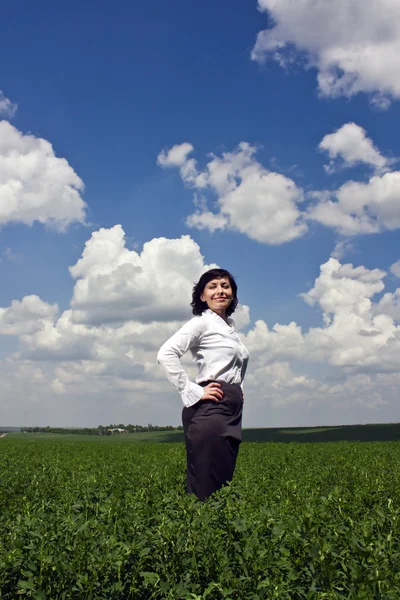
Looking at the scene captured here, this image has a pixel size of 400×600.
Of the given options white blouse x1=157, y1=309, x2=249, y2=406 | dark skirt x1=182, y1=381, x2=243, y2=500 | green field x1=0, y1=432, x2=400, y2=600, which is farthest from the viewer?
white blouse x1=157, y1=309, x2=249, y2=406

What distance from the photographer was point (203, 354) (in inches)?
184

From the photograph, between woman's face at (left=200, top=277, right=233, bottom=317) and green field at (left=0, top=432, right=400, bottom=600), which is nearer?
green field at (left=0, top=432, right=400, bottom=600)

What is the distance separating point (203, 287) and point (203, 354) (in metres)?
0.63

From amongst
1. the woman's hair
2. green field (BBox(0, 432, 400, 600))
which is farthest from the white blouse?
green field (BBox(0, 432, 400, 600))

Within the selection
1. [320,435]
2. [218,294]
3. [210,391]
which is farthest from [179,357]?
[320,435]

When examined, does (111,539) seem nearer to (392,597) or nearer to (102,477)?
(392,597)

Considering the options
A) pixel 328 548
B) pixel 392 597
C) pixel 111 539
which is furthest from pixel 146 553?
pixel 392 597

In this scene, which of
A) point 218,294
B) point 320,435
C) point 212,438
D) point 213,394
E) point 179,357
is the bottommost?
point 320,435

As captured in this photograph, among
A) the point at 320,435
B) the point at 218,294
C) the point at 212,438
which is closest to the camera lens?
the point at 212,438

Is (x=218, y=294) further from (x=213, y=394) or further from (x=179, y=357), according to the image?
(x=213, y=394)

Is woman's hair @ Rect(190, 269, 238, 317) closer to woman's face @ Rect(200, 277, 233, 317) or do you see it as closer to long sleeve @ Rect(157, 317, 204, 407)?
woman's face @ Rect(200, 277, 233, 317)

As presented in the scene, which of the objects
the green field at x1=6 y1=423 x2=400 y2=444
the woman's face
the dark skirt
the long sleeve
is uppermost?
the woman's face

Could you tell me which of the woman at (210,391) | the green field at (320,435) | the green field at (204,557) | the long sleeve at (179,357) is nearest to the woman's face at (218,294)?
the woman at (210,391)

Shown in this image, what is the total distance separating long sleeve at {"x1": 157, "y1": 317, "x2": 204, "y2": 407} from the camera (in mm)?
4410
